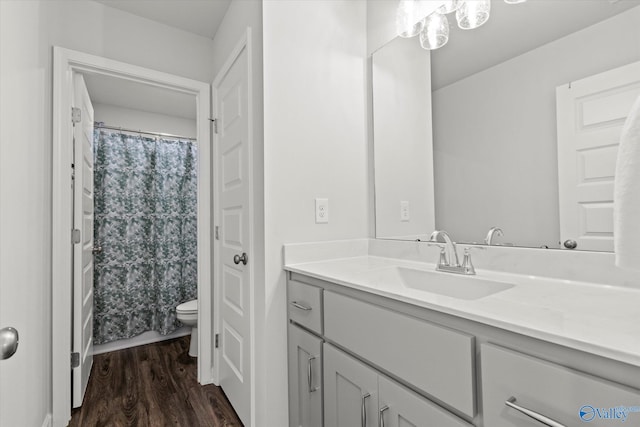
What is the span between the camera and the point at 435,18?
57.5 inches

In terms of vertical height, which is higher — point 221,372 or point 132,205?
point 132,205

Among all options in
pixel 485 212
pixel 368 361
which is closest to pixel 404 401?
pixel 368 361

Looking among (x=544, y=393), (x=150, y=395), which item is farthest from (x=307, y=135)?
(x=150, y=395)

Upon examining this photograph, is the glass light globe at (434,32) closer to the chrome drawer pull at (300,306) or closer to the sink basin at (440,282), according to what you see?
the sink basin at (440,282)

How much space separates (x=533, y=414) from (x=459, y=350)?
173mm

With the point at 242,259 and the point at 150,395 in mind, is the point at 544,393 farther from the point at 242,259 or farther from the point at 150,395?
the point at 150,395

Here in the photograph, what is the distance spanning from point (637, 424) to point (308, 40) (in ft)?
5.73

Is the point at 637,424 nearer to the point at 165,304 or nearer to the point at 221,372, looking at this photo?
the point at 221,372

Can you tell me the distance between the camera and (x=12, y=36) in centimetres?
99

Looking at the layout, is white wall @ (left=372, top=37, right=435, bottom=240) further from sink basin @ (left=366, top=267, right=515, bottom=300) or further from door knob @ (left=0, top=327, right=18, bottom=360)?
door knob @ (left=0, top=327, right=18, bottom=360)

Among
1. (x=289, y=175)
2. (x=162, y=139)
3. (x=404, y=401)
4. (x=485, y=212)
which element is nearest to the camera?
(x=404, y=401)

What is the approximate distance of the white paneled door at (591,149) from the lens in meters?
0.92

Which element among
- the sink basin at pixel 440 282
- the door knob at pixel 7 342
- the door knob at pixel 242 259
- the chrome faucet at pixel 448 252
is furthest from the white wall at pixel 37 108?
the chrome faucet at pixel 448 252

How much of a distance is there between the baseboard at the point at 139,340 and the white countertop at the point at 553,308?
2.58 meters
